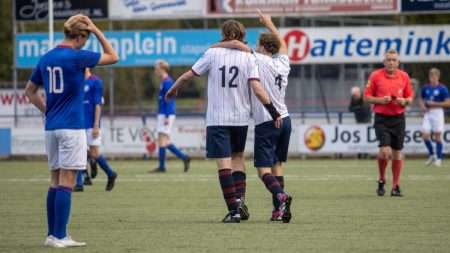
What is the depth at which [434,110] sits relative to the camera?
26.1 metres

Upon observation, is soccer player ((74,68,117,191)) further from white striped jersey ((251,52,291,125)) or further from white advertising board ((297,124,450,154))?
white advertising board ((297,124,450,154))

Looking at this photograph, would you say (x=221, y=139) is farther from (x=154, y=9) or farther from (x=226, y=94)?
(x=154, y=9)

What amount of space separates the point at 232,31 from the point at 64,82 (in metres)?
2.81

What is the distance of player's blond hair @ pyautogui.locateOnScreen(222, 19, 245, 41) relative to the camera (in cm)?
1205

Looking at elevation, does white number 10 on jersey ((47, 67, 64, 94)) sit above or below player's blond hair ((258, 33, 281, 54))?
below

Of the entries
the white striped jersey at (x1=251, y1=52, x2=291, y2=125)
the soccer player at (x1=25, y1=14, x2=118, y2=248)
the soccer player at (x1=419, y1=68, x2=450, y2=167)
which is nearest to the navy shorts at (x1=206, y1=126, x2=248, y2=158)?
the white striped jersey at (x1=251, y1=52, x2=291, y2=125)

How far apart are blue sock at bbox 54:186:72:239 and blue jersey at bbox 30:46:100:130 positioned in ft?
1.89

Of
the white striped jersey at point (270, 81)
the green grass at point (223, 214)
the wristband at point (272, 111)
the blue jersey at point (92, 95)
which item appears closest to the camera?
the green grass at point (223, 214)

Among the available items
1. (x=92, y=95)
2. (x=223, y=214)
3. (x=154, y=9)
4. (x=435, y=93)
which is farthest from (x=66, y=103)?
(x=154, y=9)

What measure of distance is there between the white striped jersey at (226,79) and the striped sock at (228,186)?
547mm

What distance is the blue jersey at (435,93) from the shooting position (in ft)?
83.9

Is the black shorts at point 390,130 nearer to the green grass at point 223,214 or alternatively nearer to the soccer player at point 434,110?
the green grass at point 223,214

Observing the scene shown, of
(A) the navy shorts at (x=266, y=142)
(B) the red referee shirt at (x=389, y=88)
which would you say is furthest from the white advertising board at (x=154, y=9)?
(A) the navy shorts at (x=266, y=142)

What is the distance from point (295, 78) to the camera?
36.6 m
